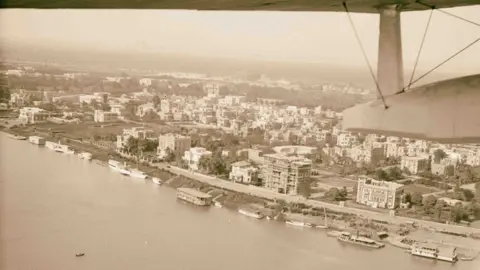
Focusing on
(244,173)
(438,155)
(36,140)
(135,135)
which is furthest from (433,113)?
(36,140)

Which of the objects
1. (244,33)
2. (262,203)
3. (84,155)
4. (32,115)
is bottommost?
(262,203)

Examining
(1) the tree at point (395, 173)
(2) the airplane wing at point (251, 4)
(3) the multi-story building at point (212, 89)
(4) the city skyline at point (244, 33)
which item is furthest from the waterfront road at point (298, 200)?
(2) the airplane wing at point (251, 4)

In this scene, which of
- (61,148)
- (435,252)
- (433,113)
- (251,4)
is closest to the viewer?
(433,113)

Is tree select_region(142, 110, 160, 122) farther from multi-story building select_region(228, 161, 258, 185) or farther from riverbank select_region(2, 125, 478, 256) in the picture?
multi-story building select_region(228, 161, 258, 185)

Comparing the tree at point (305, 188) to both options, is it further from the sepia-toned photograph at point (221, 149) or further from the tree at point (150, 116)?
the tree at point (150, 116)

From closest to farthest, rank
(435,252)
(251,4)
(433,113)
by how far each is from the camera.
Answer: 1. (433,113)
2. (251,4)
3. (435,252)

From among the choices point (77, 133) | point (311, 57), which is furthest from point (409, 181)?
point (77, 133)

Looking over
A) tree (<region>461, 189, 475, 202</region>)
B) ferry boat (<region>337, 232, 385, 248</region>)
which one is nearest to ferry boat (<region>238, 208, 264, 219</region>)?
Result: ferry boat (<region>337, 232, 385, 248</region>)

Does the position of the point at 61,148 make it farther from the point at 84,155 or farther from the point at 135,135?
the point at 135,135
